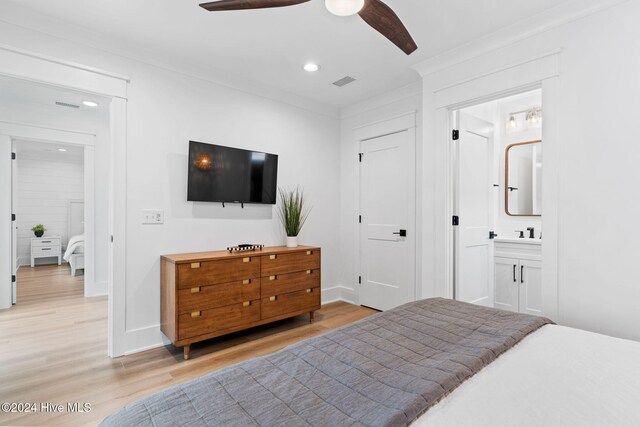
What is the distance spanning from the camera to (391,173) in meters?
3.79

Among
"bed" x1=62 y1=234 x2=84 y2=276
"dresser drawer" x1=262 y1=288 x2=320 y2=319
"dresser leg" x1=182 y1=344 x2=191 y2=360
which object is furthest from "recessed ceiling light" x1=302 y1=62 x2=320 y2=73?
"bed" x1=62 y1=234 x2=84 y2=276

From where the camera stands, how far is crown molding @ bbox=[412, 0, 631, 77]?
2082mm

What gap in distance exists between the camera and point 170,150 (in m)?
2.94

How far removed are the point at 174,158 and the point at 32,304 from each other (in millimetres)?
2938

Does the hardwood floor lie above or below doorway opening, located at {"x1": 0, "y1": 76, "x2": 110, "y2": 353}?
below

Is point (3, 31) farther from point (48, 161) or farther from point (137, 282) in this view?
point (48, 161)

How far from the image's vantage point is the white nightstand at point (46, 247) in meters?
6.70

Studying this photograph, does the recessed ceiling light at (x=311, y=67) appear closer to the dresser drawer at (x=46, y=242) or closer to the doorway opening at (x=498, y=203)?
the doorway opening at (x=498, y=203)

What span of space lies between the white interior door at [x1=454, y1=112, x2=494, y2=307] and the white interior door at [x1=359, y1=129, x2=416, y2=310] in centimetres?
59

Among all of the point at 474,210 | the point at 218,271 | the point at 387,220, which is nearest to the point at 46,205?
the point at 218,271

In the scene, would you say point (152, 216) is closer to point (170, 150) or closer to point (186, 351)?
point (170, 150)

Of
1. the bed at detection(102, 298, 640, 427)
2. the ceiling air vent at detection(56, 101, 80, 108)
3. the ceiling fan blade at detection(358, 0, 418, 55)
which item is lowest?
the bed at detection(102, 298, 640, 427)

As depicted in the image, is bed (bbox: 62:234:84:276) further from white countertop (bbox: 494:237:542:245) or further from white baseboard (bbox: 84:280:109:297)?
white countertop (bbox: 494:237:542:245)

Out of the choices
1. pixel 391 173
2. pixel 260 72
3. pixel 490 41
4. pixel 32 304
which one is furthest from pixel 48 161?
pixel 490 41
